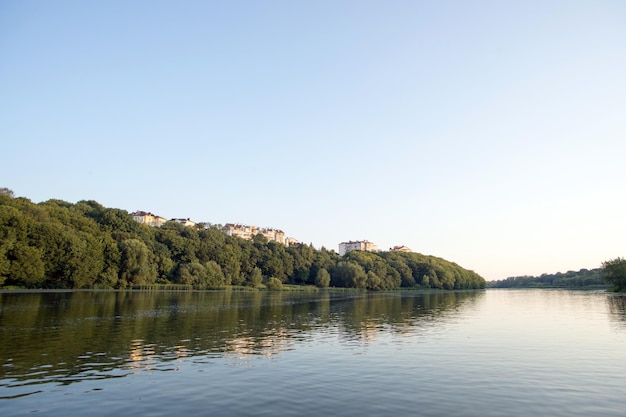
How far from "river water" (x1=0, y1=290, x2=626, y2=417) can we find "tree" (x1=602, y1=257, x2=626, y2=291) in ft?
382

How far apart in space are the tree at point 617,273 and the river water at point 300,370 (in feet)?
382

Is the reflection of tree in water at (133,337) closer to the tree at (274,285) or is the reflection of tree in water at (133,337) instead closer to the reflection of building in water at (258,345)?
the reflection of building in water at (258,345)

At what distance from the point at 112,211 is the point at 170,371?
14321 centimetres

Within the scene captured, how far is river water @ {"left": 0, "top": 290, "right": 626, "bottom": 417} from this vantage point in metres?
19.0

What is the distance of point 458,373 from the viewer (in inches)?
1023

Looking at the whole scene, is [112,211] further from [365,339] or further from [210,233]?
[365,339]

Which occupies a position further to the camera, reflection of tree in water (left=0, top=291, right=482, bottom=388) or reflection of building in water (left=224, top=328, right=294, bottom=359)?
reflection of building in water (left=224, top=328, right=294, bottom=359)

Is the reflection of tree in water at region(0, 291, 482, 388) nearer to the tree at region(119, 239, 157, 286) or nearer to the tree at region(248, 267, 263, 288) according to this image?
the tree at region(119, 239, 157, 286)

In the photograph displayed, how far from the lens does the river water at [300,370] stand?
62.4ft

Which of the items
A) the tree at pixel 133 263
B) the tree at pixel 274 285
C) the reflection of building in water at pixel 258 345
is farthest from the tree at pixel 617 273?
the tree at pixel 133 263

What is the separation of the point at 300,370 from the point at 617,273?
503 ft

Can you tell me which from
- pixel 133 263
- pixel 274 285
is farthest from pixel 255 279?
pixel 133 263

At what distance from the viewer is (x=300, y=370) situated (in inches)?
1029

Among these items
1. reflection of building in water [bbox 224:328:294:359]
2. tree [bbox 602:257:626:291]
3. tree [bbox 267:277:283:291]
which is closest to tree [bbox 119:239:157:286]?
tree [bbox 267:277:283:291]
